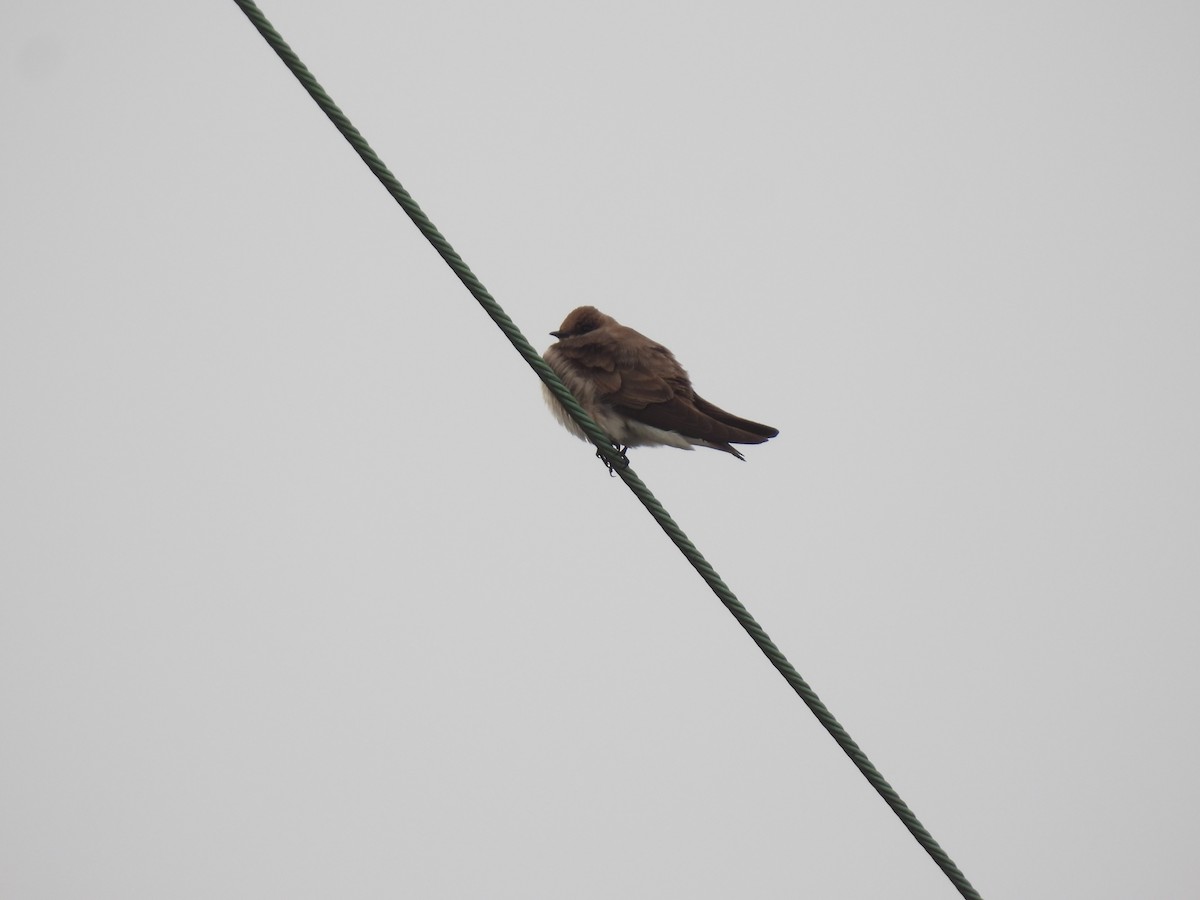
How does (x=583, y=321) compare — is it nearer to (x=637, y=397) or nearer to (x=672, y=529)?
(x=637, y=397)

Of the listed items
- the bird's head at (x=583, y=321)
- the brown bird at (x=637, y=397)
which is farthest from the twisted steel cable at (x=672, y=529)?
the bird's head at (x=583, y=321)

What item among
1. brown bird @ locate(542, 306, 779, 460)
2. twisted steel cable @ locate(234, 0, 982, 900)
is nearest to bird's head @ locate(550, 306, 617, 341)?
brown bird @ locate(542, 306, 779, 460)

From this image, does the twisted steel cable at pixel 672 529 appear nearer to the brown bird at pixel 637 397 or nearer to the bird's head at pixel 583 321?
the brown bird at pixel 637 397

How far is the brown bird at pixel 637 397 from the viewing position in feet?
17.5

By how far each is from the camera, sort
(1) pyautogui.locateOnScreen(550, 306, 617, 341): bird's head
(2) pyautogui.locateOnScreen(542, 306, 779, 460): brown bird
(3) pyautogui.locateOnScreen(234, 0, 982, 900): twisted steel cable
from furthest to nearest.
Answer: (1) pyautogui.locateOnScreen(550, 306, 617, 341): bird's head, (2) pyautogui.locateOnScreen(542, 306, 779, 460): brown bird, (3) pyautogui.locateOnScreen(234, 0, 982, 900): twisted steel cable

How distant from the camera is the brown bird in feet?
17.5

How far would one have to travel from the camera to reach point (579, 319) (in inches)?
251

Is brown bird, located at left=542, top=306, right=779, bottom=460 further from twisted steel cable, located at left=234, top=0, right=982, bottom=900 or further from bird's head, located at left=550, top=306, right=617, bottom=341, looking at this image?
twisted steel cable, located at left=234, top=0, right=982, bottom=900

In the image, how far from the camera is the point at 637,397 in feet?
18.2

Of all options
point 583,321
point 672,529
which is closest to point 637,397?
point 583,321

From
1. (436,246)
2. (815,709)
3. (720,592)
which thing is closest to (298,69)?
(436,246)

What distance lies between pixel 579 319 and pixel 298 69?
348 cm

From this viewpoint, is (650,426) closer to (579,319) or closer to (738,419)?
(738,419)

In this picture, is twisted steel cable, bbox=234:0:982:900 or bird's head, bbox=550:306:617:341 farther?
bird's head, bbox=550:306:617:341
